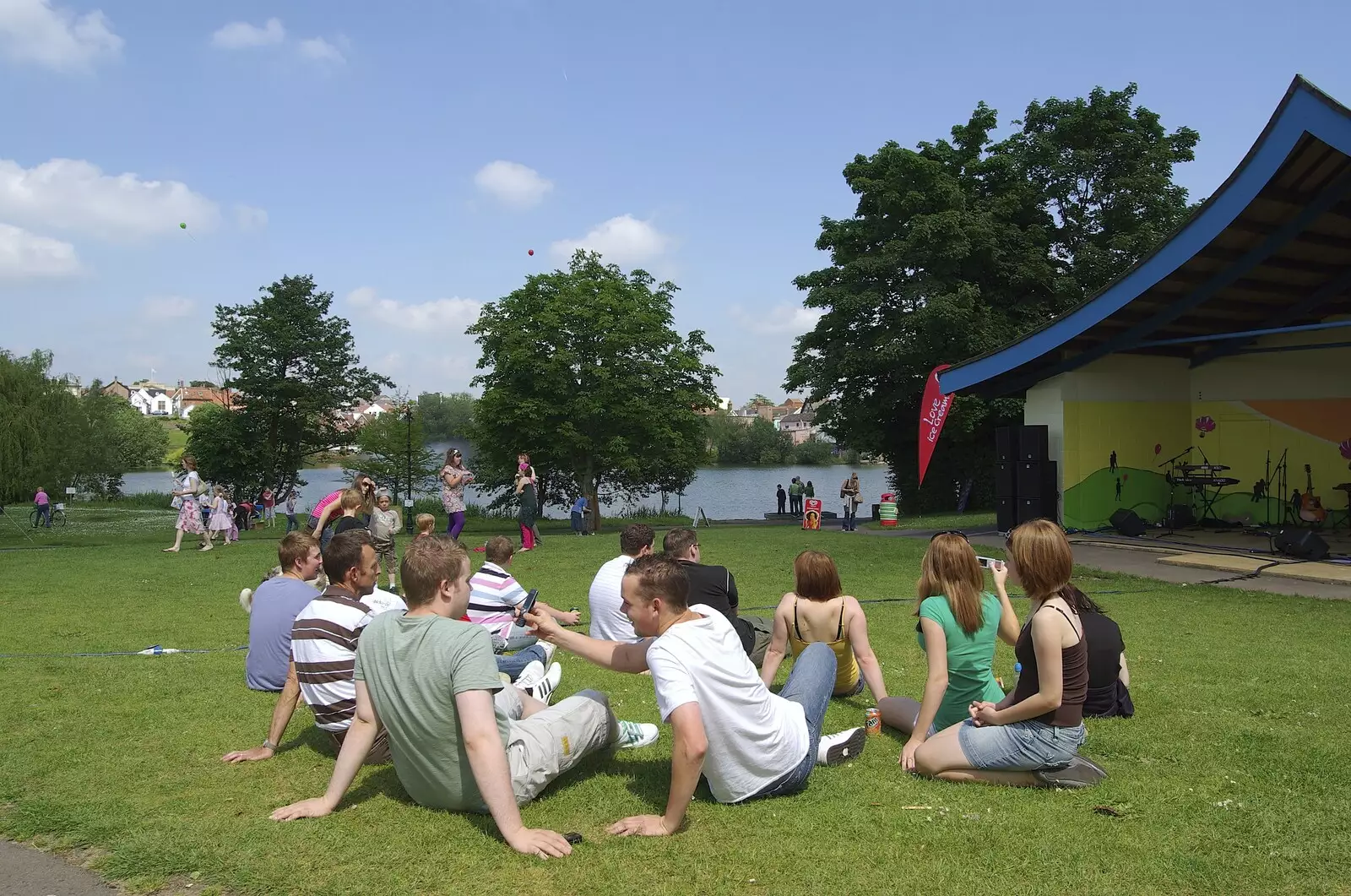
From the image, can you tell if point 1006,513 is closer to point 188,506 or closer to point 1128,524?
point 1128,524

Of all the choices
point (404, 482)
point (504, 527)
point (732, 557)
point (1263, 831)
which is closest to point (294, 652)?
point (1263, 831)

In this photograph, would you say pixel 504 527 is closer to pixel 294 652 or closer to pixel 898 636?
pixel 898 636

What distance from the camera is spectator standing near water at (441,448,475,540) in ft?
47.4

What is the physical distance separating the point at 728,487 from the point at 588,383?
103ft

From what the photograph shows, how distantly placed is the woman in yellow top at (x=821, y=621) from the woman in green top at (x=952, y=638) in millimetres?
700

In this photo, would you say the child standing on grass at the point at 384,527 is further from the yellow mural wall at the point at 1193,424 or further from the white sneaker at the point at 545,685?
the yellow mural wall at the point at 1193,424

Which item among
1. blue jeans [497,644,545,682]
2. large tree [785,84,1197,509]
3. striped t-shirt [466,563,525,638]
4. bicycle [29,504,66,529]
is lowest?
bicycle [29,504,66,529]

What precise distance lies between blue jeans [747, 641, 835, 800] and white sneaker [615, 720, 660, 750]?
88 cm

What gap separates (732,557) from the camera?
1466 centimetres

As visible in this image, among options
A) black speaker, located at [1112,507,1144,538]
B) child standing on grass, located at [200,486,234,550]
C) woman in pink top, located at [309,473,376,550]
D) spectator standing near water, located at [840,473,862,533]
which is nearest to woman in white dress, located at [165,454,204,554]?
child standing on grass, located at [200,486,234,550]

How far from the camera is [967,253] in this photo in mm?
27016

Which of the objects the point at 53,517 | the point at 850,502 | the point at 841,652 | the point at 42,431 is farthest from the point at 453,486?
the point at 42,431

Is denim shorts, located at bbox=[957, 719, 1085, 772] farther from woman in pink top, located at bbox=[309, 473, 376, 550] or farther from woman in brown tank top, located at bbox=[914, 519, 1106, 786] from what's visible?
woman in pink top, located at bbox=[309, 473, 376, 550]

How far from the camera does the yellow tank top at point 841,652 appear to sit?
5.38m
